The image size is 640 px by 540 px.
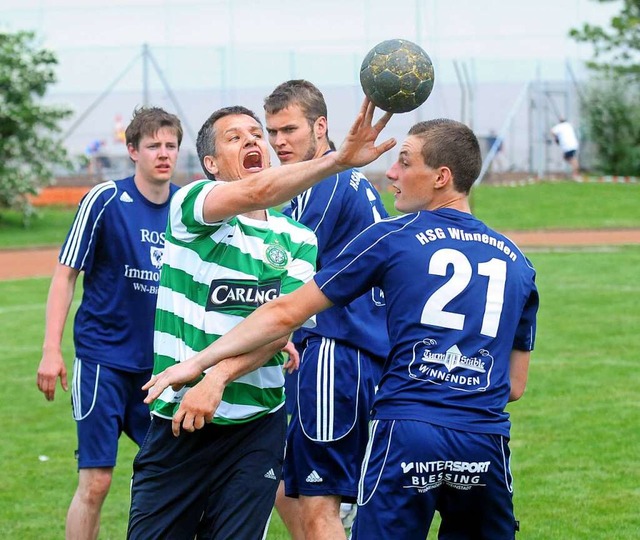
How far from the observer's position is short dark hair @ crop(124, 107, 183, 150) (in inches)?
262

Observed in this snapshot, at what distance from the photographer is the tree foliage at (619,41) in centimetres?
3553

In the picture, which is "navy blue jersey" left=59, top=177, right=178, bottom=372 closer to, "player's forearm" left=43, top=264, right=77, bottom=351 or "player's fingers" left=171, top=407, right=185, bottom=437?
"player's forearm" left=43, top=264, right=77, bottom=351

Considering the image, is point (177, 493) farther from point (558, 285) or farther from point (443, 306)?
point (558, 285)

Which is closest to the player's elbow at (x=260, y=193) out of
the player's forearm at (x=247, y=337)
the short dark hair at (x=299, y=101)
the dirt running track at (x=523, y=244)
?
the player's forearm at (x=247, y=337)

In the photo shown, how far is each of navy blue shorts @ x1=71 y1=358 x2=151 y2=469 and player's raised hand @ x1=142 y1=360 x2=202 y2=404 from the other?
2203mm

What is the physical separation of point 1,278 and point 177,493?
17454 millimetres

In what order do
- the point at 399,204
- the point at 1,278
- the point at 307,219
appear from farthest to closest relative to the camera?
the point at 1,278, the point at 307,219, the point at 399,204

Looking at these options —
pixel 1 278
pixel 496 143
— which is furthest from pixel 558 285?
pixel 496 143

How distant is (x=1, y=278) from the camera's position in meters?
21.3

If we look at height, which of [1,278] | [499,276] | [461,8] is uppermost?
[461,8]

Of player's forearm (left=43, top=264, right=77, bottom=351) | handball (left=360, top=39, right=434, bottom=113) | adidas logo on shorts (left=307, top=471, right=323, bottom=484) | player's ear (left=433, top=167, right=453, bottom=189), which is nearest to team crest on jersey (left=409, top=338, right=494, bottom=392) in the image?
player's ear (left=433, top=167, right=453, bottom=189)

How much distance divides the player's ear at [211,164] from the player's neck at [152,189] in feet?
5.14

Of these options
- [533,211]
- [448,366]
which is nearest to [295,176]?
[448,366]

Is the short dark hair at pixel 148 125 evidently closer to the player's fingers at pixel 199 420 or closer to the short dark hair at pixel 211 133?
the short dark hair at pixel 211 133
